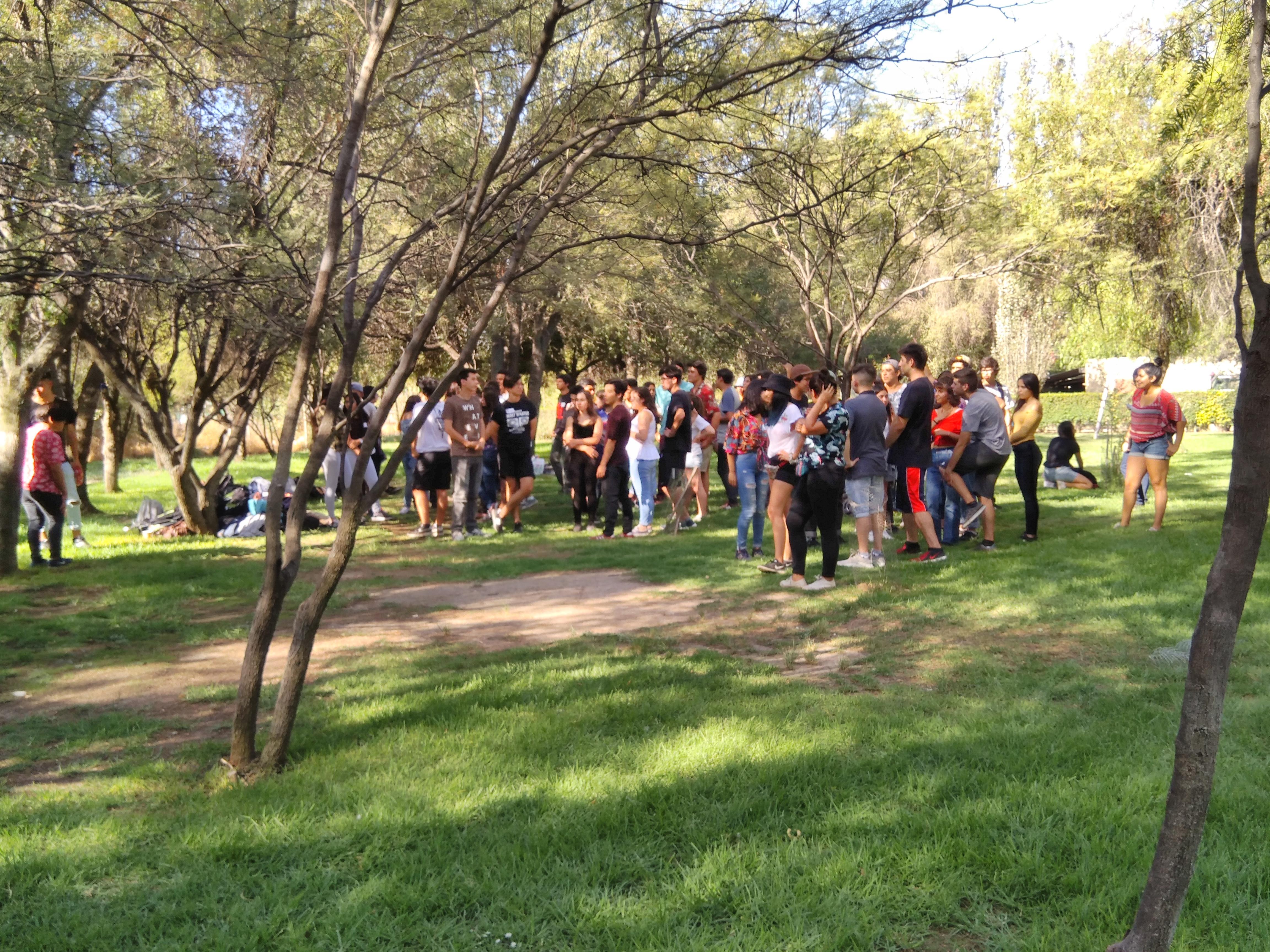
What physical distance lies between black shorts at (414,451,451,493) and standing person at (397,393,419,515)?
0.39 metres

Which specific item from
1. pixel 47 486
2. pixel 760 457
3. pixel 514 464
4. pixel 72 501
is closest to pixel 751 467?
pixel 760 457

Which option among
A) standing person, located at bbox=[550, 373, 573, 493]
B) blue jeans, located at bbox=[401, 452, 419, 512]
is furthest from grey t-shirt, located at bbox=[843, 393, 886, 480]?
blue jeans, located at bbox=[401, 452, 419, 512]

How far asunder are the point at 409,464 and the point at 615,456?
382cm

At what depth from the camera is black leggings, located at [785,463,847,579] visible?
8.76 metres

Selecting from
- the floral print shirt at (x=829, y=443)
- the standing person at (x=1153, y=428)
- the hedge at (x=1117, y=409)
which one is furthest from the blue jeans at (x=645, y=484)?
the hedge at (x=1117, y=409)

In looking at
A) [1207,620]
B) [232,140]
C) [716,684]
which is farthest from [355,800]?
[232,140]

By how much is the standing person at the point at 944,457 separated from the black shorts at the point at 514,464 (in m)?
4.97

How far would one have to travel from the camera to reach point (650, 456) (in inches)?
504

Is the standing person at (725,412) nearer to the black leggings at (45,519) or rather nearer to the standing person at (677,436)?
the standing person at (677,436)

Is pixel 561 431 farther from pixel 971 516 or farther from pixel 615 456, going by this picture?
pixel 971 516

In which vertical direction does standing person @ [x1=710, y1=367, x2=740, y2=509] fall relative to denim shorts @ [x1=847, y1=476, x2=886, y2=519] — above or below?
above

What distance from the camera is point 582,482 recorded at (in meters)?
13.6

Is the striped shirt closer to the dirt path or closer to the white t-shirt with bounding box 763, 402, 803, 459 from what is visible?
the white t-shirt with bounding box 763, 402, 803, 459

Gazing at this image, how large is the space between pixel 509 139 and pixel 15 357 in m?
8.01
